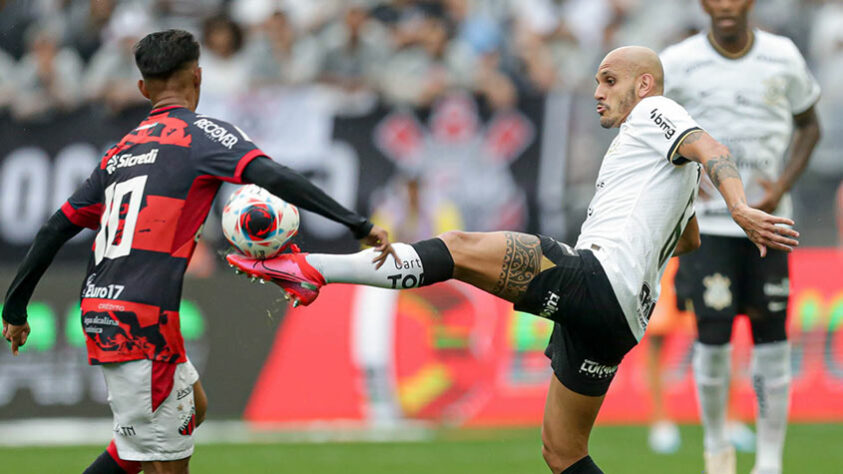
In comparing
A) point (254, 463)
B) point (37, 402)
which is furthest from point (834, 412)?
point (37, 402)

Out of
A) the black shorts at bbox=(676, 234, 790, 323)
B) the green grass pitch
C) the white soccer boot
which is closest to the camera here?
the white soccer boot

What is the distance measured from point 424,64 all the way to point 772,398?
7.81 m

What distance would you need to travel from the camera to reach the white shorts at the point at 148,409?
5480mm

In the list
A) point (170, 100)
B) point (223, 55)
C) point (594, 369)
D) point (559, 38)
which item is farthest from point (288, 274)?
point (559, 38)

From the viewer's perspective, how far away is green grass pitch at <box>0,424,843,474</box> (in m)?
9.24

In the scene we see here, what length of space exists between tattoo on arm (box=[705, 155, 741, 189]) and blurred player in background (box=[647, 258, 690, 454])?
4911 mm

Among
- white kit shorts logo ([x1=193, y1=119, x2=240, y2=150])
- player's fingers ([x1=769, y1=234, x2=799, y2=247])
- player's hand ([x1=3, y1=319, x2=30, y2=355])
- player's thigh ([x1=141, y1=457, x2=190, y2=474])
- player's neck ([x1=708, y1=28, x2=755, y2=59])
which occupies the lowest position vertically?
player's thigh ([x1=141, y1=457, x2=190, y2=474])

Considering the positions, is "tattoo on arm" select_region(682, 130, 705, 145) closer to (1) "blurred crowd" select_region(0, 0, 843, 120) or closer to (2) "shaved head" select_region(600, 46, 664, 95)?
(2) "shaved head" select_region(600, 46, 664, 95)

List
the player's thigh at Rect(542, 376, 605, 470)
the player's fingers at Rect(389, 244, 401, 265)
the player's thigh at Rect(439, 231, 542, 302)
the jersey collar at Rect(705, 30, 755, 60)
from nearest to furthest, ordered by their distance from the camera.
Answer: the player's fingers at Rect(389, 244, 401, 265) < the player's thigh at Rect(439, 231, 542, 302) < the player's thigh at Rect(542, 376, 605, 470) < the jersey collar at Rect(705, 30, 755, 60)

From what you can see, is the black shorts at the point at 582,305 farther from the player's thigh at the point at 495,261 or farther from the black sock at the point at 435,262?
the black sock at the point at 435,262

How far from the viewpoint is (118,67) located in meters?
13.7

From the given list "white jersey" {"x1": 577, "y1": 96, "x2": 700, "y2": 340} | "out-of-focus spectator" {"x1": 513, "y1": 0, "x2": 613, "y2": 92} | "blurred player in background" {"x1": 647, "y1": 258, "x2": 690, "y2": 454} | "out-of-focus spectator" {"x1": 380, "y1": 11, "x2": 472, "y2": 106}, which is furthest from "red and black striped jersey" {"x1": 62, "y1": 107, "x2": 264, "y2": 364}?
"out-of-focus spectator" {"x1": 513, "y1": 0, "x2": 613, "y2": 92}

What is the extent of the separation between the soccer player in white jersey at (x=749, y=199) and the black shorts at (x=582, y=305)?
1893mm

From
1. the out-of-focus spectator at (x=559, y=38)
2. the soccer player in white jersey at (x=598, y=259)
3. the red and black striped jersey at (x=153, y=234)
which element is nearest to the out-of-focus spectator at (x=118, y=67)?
the out-of-focus spectator at (x=559, y=38)
